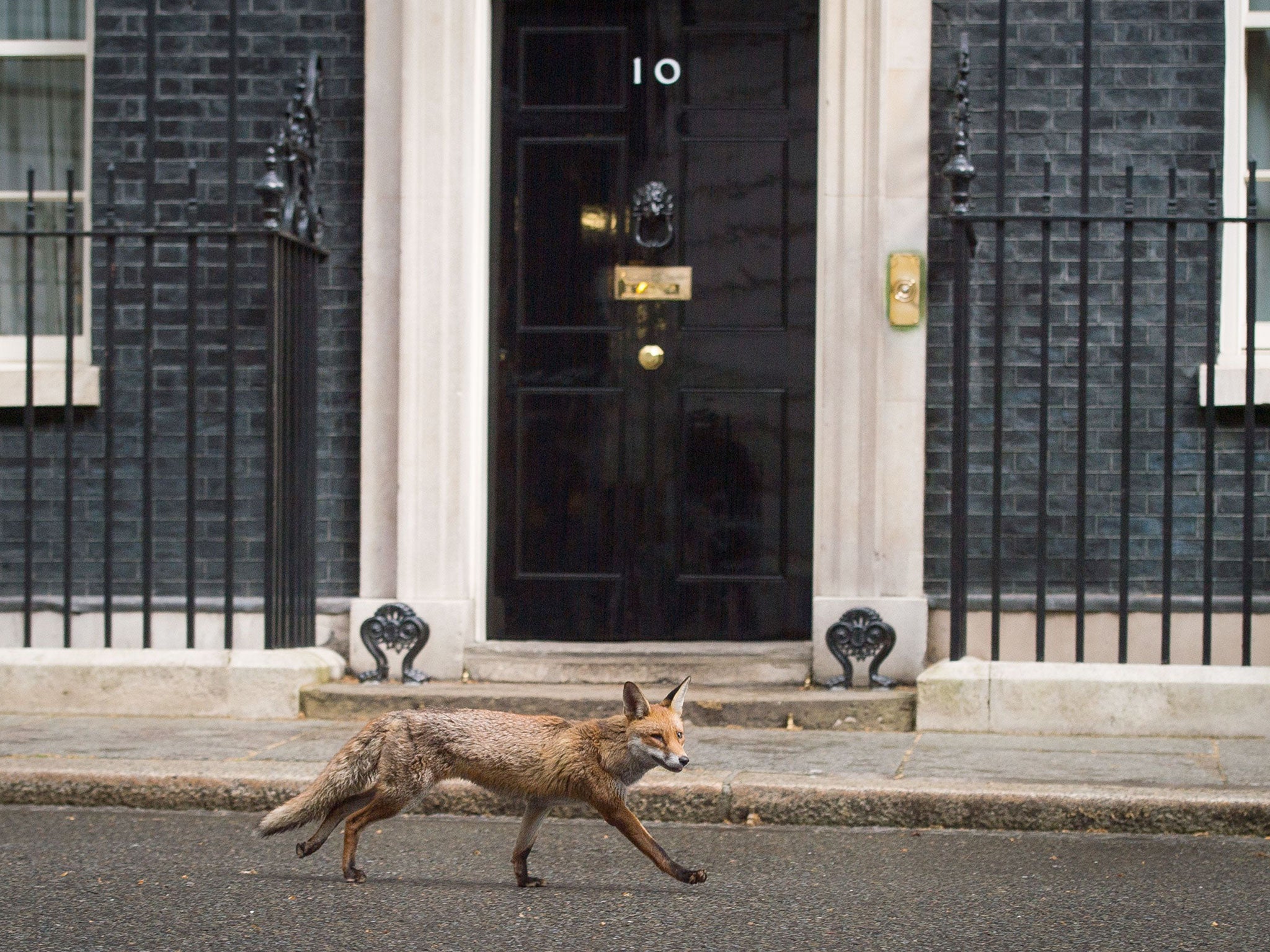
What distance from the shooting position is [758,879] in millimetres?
4520

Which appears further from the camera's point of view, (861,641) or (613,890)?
(861,641)

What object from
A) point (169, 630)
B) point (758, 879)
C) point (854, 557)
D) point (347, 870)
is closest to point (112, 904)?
point (347, 870)

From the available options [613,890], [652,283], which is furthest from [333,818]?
[652,283]

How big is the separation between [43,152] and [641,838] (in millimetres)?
5454

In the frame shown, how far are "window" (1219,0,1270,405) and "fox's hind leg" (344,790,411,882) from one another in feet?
14.5

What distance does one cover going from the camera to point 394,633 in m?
7.18

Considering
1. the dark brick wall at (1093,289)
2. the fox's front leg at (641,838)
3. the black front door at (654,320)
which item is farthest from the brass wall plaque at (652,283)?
the fox's front leg at (641,838)

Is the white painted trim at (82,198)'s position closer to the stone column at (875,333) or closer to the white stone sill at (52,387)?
the white stone sill at (52,387)

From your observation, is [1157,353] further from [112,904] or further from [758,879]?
[112,904]

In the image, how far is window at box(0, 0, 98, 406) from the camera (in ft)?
25.3

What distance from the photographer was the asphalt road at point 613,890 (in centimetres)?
389

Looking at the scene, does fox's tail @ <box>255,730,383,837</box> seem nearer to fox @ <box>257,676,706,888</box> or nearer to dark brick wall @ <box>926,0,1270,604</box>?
fox @ <box>257,676,706,888</box>

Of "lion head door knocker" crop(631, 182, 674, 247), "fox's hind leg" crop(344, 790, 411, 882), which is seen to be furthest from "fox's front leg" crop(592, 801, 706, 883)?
"lion head door knocker" crop(631, 182, 674, 247)

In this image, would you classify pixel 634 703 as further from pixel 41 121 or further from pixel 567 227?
pixel 41 121
